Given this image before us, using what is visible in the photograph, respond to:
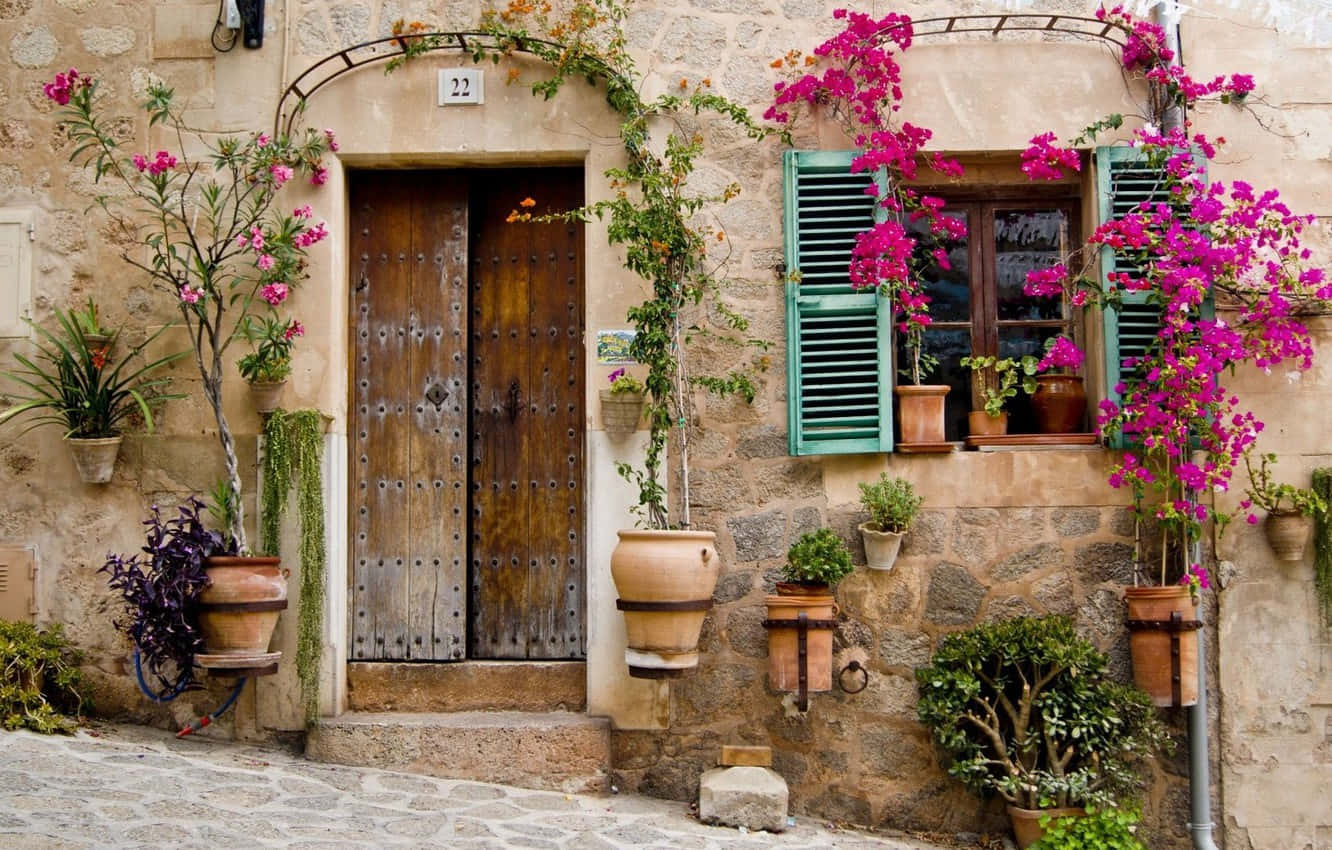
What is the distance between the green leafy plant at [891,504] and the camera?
5492 mm

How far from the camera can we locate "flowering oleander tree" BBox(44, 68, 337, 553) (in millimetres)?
5539

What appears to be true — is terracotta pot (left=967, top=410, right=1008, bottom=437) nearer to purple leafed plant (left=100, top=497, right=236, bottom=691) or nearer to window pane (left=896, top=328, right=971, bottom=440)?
window pane (left=896, top=328, right=971, bottom=440)

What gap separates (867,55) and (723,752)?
309cm

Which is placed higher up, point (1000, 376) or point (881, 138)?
point (881, 138)

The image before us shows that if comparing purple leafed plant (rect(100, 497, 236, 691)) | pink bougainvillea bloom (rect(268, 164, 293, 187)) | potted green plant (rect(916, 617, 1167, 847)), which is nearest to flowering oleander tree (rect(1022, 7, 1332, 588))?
potted green plant (rect(916, 617, 1167, 847))

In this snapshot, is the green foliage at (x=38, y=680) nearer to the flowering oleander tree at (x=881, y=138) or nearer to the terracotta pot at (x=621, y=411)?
the terracotta pot at (x=621, y=411)

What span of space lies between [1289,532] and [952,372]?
1.58 m

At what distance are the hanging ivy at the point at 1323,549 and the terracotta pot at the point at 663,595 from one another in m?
2.65

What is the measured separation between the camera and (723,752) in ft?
18.0

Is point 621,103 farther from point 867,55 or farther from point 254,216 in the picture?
point 254,216

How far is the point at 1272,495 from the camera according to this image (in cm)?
557

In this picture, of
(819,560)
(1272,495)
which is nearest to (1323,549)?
(1272,495)

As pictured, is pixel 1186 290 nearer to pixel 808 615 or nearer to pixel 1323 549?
pixel 1323 549

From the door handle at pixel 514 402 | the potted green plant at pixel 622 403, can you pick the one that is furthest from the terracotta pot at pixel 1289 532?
the door handle at pixel 514 402
